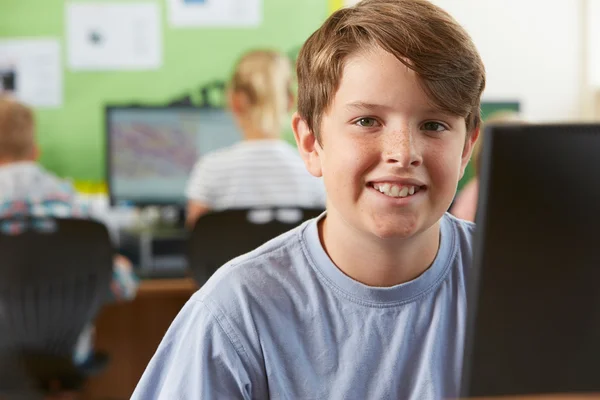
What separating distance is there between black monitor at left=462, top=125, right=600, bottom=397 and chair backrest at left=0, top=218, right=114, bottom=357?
1.85 m

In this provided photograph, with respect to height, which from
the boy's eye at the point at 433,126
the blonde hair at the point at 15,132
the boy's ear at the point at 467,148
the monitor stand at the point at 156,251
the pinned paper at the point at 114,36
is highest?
the pinned paper at the point at 114,36

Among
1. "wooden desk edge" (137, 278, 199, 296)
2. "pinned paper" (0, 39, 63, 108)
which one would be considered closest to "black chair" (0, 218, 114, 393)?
"wooden desk edge" (137, 278, 199, 296)

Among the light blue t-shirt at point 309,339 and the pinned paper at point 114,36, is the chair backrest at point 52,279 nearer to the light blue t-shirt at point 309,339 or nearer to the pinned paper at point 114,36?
the pinned paper at point 114,36

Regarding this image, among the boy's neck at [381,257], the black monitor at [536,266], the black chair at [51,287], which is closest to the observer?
the black monitor at [536,266]

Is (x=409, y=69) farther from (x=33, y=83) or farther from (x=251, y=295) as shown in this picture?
(x=33, y=83)

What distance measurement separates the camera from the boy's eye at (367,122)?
0.90 metres

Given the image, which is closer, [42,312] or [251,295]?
[251,295]

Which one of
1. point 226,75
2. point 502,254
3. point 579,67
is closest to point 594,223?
point 502,254

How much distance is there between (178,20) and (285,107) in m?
1.18

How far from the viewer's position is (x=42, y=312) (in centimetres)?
238

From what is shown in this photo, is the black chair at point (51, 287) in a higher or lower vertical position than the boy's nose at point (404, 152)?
lower

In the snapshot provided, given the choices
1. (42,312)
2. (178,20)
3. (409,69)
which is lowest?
(42,312)

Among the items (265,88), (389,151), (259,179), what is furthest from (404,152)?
(265,88)

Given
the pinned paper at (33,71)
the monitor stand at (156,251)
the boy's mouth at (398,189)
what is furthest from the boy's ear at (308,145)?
the pinned paper at (33,71)
